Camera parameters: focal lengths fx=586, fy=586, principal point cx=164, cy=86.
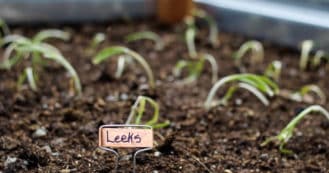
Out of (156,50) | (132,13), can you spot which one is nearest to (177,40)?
(156,50)

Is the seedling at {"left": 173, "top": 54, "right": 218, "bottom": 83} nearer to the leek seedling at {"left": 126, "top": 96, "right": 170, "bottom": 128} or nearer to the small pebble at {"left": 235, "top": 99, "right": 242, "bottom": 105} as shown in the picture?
the small pebble at {"left": 235, "top": 99, "right": 242, "bottom": 105}

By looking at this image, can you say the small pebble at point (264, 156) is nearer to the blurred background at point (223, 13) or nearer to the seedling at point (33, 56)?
the seedling at point (33, 56)

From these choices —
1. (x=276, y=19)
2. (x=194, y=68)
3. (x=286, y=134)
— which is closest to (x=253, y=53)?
(x=276, y=19)

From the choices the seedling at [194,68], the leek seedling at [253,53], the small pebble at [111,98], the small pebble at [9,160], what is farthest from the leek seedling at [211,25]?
the small pebble at [9,160]

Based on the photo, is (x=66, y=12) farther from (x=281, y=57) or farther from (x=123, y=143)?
(x=123, y=143)

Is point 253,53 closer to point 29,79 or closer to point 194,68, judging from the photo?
point 194,68

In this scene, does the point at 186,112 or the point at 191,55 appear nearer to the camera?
the point at 186,112

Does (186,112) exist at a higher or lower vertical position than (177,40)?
lower
